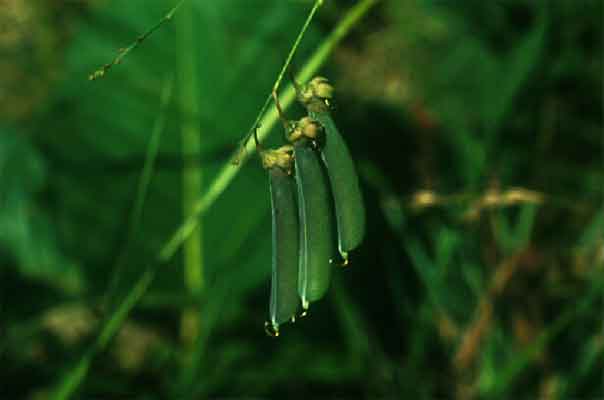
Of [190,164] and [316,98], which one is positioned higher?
[190,164]

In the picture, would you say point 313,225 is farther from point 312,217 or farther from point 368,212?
point 368,212

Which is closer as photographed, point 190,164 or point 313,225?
point 313,225

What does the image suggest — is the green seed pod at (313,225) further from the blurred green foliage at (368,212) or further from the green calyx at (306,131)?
the blurred green foliage at (368,212)

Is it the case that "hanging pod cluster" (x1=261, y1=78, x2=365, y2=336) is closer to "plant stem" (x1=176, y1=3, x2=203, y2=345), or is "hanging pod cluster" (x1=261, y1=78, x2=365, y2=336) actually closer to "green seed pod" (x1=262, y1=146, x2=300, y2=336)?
"green seed pod" (x1=262, y1=146, x2=300, y2=336)

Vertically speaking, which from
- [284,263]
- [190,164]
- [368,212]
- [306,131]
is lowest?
[284,263]

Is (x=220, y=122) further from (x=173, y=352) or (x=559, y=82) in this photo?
(x=559, y=82)

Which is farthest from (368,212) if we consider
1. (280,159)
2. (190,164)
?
(280,159)

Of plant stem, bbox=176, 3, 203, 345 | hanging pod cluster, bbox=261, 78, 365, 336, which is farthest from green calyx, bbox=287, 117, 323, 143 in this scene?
plant stem, bbox=176, 3, 203, 345
